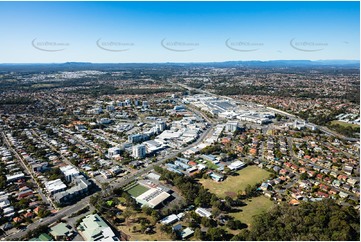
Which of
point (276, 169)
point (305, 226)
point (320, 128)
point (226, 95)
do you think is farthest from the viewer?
point (226, 95)

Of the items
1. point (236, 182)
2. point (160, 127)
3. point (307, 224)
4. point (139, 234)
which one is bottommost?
point (139, 234)

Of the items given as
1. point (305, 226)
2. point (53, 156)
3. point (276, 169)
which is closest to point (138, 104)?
point (53, 156)

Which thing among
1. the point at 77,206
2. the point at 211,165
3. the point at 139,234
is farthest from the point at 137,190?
the point at 211,165

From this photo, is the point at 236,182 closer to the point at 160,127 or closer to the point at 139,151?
the point at 139,151

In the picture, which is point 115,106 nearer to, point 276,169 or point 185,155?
point 185,155

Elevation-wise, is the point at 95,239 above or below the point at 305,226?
below

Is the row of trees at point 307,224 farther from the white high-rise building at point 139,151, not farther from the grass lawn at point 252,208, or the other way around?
the white high-rise building at point 139,151

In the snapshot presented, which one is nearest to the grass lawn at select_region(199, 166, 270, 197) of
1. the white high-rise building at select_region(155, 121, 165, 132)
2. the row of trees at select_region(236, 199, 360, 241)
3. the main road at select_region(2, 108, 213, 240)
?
the row of trees at select_region(236, 199, 360, 241)
